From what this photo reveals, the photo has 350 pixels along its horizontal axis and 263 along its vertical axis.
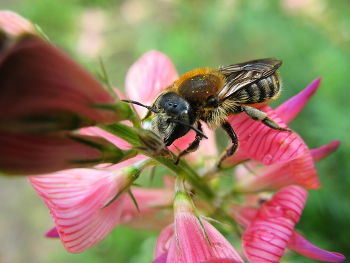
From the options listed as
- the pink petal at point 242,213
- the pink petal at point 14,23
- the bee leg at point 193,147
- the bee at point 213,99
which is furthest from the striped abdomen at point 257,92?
the pink petal at point 14,23

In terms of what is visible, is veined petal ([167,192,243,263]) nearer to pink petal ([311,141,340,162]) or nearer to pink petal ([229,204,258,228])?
pink petal ([229,204,258,228])

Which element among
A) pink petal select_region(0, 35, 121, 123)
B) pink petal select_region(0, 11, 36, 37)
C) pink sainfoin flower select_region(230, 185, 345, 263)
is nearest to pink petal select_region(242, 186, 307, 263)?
pink sainfoin flower select_region(230, 185, 345, 263)

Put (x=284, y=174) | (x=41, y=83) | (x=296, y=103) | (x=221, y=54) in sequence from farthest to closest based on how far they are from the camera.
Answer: (x=221, y=54) < (x=284, y=174) < (x=296, y=103) < (x=41, y=83)

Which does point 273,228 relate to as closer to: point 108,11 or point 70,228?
point 70,228

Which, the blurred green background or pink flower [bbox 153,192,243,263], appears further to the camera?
the blurred green background

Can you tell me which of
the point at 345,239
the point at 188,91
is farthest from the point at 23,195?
the point at 188,91

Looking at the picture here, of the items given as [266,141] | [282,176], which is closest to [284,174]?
[282,176]

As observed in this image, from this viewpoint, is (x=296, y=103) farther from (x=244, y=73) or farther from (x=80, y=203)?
(x=80, y=203)
